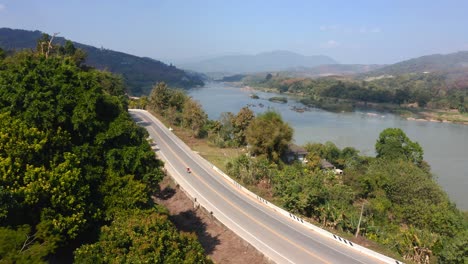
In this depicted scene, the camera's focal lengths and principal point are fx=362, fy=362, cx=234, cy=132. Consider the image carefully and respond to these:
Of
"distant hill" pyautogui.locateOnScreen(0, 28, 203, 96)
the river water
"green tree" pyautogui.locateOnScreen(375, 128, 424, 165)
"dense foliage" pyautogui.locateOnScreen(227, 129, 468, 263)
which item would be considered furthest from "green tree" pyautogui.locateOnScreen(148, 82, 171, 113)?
"distant hill" pyautogui.locateOnScreen(0, 28, 203, 96)

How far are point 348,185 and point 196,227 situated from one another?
43.7 feet

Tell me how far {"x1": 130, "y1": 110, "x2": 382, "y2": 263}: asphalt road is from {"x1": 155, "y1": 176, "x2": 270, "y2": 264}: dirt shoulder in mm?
427

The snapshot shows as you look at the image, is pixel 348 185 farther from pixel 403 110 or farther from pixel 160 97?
pixel 403 110

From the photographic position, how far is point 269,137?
24422mm

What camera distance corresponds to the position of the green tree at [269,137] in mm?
24453

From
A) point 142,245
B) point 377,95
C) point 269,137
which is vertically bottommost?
point 377,95

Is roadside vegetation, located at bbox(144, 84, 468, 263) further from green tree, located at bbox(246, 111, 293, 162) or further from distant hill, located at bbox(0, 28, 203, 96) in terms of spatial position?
distant hill, located at bbox(0, 28, 203, 96)

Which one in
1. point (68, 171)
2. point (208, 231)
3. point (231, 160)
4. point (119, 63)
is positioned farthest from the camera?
point (119, 63)

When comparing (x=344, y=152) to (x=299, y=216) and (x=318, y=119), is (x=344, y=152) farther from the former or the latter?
(x=318, y=119)

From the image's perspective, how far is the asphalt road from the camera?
40.7ft

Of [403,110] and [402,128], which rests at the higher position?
[403,110]

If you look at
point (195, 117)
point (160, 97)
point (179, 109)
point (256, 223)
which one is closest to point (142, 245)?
point (256, 223)

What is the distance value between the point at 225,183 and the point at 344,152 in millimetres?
16786

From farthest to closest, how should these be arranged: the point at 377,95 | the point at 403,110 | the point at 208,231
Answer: the point at 377,95
the point at 403,110
the point at 208,231
